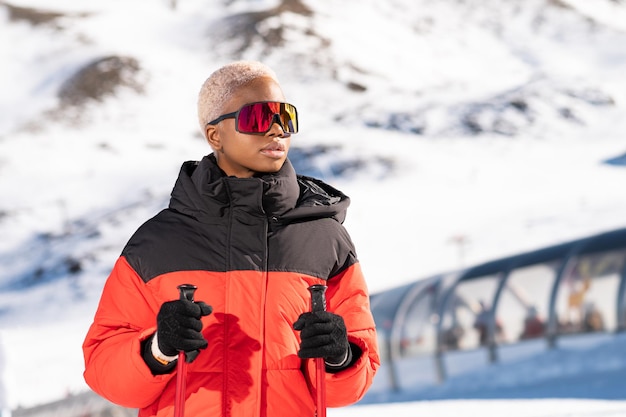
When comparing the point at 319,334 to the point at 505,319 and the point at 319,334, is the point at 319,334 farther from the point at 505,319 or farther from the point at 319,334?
the point at 505,319

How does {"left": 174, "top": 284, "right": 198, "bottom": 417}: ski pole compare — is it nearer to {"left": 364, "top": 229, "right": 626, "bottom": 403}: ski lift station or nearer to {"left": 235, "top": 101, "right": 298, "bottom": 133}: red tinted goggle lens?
{"left": 235, "top": 101, "right": 298, "bottom": 133}: red tinted goggle lens

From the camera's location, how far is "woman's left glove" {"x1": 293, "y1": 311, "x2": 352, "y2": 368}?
1.87 metres

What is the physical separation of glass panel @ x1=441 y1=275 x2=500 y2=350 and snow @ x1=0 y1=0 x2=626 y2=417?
619 mm

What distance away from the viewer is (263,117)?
6.95 ft

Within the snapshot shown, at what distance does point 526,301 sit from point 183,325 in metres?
8.45

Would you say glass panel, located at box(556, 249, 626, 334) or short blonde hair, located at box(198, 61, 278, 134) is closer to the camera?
short blonde hair, located at box(198, 61, 278, 134)

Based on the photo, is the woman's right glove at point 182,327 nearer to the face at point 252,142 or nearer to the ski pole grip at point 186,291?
the ski pole grip at point 186,291

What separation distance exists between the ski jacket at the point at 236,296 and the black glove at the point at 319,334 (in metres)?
0.12

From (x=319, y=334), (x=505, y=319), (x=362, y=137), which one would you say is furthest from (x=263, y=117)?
(x=362, y=137)

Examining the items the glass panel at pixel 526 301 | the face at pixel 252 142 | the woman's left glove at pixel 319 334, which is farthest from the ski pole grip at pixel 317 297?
the glass panel at pixel 526 301

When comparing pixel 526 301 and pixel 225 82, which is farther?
pixel 526 301

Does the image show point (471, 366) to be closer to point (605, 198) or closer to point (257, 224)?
point (257, 224)

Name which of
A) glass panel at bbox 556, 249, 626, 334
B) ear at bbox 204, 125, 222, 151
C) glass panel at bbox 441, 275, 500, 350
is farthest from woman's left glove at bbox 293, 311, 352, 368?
glass panel at bbox 441, 275, 500, 350

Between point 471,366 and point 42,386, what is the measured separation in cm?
630
